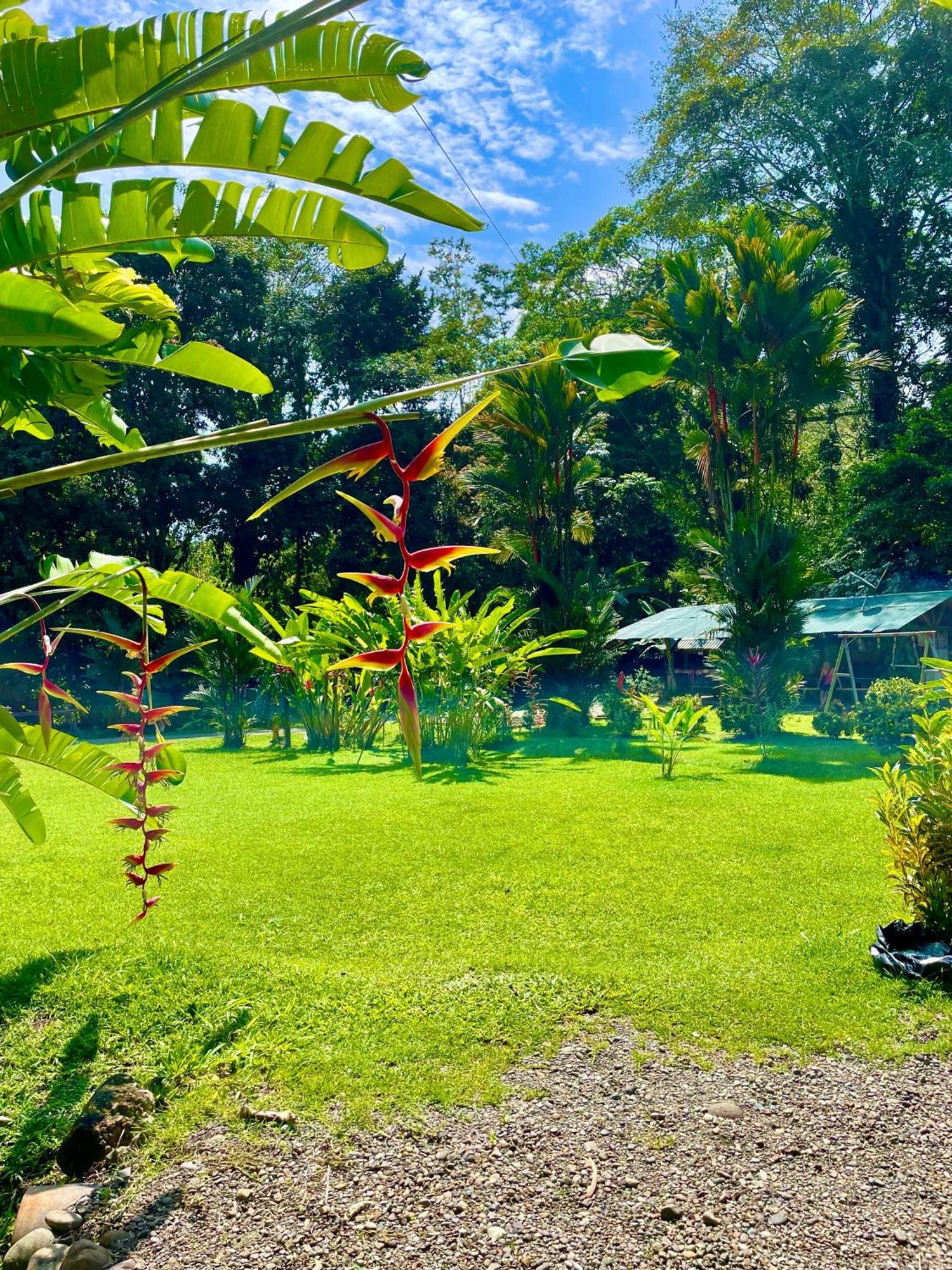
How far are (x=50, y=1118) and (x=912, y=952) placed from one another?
3.20 meters

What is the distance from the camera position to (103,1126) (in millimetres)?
2227

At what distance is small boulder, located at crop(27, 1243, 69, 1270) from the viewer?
5.92 feet

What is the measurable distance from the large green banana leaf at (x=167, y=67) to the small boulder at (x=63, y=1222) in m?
2.31

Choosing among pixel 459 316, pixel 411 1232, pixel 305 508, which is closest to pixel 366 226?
pixel 411 1232

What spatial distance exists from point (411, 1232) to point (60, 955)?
2217mm

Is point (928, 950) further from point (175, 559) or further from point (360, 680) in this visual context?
point (175, 559)

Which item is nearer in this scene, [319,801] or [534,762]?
[319,801]

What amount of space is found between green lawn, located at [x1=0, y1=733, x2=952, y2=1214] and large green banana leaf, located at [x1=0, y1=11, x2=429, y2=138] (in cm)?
247

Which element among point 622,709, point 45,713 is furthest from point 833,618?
point 45,713

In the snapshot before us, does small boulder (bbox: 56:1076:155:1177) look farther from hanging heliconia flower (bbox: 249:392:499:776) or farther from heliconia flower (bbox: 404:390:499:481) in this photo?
heliconia flower (bbox: 404:390:499:481)

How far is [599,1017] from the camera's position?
294 cm

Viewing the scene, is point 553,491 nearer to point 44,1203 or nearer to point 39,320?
point 44,1203

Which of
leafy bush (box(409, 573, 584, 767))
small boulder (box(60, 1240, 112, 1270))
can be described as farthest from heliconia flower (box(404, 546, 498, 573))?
leafy bush (box(409, 573, 584, 767))

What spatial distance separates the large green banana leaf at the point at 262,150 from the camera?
1.31 m
